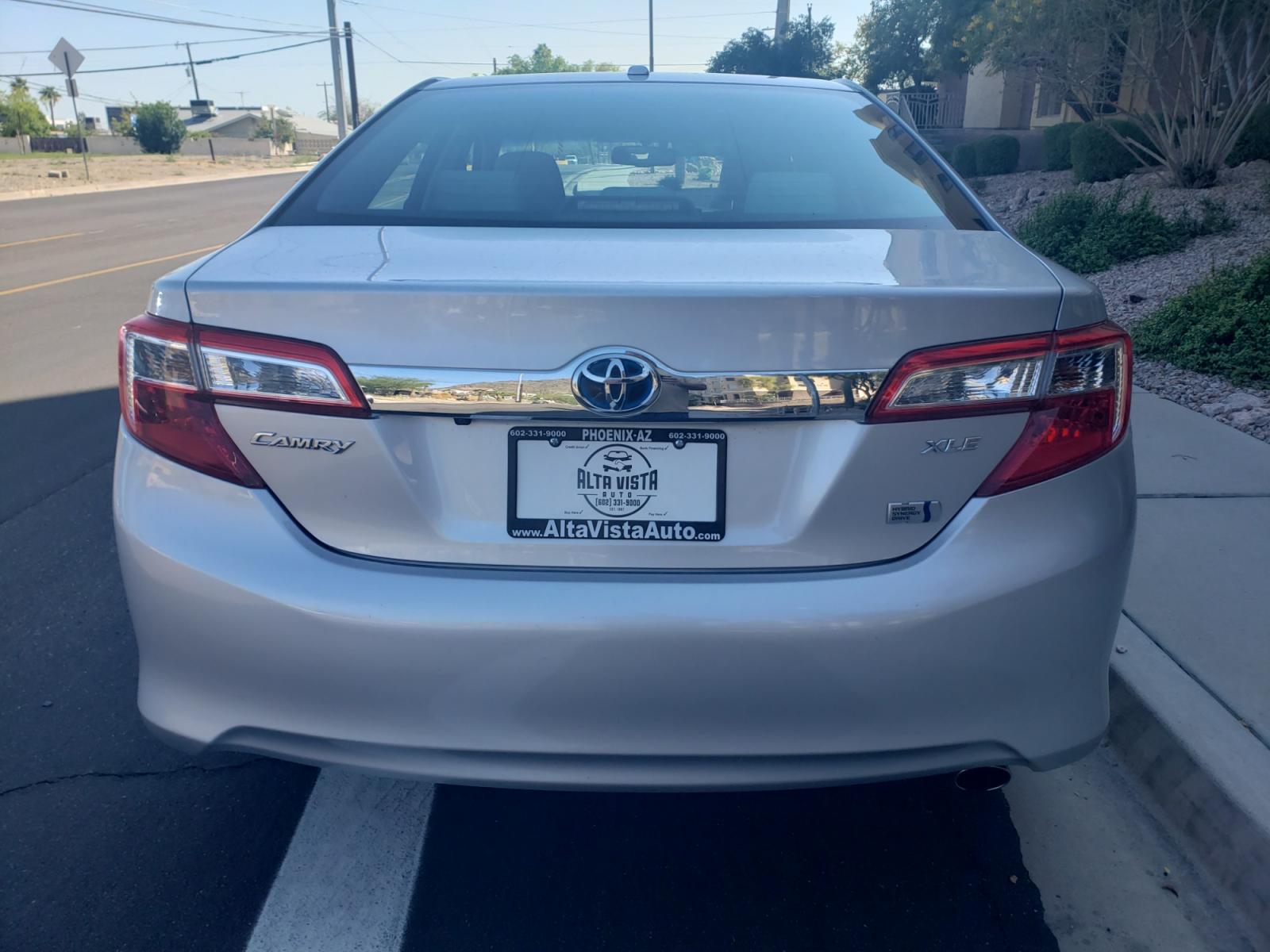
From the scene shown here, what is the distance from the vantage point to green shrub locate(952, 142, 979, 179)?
822 inches

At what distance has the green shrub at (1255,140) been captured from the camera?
12922mm

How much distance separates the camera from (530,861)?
2514mm

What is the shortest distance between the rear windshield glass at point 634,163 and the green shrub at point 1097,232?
752 centimetres

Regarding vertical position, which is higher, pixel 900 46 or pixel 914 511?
pixel 900 46

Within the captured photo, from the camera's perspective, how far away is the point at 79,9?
4762 centimetres

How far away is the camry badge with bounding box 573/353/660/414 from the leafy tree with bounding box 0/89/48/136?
91.3 m

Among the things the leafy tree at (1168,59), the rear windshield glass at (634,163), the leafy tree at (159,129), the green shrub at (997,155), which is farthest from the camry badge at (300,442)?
the leafy tree at (159,129)

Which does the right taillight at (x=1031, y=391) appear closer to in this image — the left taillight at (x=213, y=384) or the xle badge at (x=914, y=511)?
the xle badge at (x=914, y=511)

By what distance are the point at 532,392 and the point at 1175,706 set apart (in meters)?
2.06

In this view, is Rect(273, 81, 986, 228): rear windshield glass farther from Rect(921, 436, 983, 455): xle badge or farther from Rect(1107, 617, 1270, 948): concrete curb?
Rect(1107, 617, 1270, 948): concrete curb

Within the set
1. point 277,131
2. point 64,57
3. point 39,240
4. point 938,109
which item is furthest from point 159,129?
point 39,240

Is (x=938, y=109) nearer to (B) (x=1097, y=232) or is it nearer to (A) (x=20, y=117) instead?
(B) (x=1097, y=232)

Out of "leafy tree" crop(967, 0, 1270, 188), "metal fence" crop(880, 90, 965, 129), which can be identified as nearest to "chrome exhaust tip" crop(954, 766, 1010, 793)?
"leafy tree" crop(967, 0, 1270, 188)

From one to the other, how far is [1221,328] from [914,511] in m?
5.87
